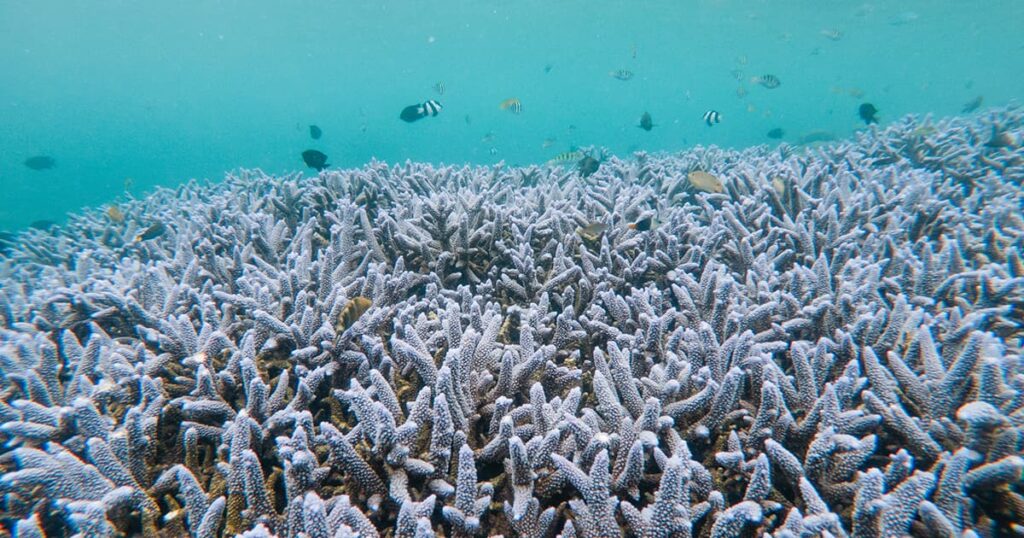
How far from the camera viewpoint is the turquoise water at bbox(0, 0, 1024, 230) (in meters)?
49.8

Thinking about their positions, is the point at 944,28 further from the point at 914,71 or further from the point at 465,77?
the point at 465,77

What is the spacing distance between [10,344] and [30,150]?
142964mm

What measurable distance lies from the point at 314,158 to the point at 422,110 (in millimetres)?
2447

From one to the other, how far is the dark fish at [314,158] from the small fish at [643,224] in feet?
17.1

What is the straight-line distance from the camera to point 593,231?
4.16 metres

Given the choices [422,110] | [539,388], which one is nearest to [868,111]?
[422,110]

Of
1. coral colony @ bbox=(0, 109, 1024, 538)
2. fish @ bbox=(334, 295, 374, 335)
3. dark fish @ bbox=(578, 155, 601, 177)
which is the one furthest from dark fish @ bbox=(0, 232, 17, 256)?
dark fish @ bbox=(578, 155, 601, 177)

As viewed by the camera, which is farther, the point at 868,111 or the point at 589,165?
the point at 868,111

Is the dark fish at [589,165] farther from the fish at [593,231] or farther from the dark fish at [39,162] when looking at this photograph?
the dark fish at [39,162]

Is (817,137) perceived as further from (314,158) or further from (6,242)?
(6,242)

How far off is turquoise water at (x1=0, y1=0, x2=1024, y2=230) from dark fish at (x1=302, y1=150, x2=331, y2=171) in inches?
431

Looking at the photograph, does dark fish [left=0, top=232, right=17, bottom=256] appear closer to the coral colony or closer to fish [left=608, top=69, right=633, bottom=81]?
the coral colony

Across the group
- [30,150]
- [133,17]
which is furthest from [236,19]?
[30,150]

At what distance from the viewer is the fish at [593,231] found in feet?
13.6
